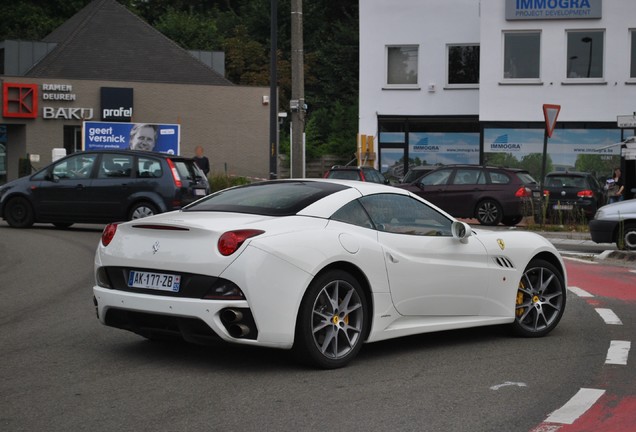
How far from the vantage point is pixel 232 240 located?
23.3 ft

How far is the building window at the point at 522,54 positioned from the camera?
3966 cm

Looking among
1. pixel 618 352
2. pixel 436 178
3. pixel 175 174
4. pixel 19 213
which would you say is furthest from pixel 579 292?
pixel 436 178

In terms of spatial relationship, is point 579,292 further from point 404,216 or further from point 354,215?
point 354,215

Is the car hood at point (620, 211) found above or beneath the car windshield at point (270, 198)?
beneath

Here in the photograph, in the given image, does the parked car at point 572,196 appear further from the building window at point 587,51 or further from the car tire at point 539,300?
the car tire at point 539,300

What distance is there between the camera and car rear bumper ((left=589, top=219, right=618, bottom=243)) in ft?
63.5

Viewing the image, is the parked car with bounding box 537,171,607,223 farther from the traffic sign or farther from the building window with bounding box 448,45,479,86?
the building window with bounding box 448,45,479,86

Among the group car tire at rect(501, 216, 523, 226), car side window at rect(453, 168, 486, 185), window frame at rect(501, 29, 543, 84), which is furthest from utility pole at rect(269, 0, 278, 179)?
window frame at rect(501, 29, 543, 84)

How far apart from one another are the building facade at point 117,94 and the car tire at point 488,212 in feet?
66.0

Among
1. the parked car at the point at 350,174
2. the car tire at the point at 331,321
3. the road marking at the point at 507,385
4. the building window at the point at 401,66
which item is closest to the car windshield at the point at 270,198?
the car tire at the point at 331,321

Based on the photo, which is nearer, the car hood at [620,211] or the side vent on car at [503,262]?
the side vent on car at [503,262]

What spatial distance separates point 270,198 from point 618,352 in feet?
9.54

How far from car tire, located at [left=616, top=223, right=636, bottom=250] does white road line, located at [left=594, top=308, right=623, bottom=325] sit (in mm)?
8514

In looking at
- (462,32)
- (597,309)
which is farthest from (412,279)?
(462,32)
